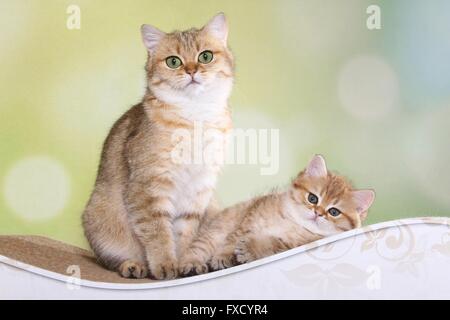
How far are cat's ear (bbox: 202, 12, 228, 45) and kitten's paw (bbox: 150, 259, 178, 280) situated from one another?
2.50ft

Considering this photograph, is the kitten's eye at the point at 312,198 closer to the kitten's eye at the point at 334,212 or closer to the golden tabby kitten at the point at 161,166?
the kitten's eye at the point at 334,212

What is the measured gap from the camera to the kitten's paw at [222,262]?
1938 millimetres

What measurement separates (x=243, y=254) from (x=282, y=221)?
6.8 inches

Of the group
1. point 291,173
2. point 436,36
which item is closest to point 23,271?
point 291,173

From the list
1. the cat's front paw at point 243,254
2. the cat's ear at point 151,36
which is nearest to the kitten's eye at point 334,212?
the cat's front paw at point 243,254

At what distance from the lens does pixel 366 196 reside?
1.94 meters

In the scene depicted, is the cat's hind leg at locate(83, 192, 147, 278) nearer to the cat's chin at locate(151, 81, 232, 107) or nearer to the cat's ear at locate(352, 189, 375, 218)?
the cat's chin at locate(151, 81, 232, 107)

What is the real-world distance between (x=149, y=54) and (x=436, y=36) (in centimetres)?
99

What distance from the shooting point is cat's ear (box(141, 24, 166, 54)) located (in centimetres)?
194

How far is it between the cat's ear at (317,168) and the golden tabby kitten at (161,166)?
310mm

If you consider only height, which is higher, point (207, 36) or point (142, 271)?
point (207, 36)

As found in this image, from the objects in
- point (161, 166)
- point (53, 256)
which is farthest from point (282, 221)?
point (53, 256)
